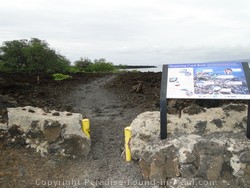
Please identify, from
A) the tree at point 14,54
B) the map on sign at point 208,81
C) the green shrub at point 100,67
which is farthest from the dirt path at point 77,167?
the green shrub at point 100,67

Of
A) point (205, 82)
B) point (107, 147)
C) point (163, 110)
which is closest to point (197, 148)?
point (163, 110)

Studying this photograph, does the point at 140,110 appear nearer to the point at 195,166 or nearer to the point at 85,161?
the point at 85,161

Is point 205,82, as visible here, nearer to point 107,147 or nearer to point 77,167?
point 107,147

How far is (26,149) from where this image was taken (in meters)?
5.24

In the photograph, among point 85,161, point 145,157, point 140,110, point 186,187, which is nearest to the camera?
point 186,187

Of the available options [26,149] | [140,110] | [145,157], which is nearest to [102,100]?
[140,110]

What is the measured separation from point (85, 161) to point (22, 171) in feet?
3.33

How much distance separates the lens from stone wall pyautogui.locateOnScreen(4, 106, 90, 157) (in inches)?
205

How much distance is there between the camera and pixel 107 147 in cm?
557

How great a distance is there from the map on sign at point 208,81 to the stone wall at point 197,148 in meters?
0.63

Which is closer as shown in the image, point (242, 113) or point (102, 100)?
point (242, 113)

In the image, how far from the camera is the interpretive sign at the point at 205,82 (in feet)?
14.8

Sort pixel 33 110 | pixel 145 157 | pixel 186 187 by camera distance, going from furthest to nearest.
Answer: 1. pixel 33 110
2. pixel 145 157
3. pixel 186 187

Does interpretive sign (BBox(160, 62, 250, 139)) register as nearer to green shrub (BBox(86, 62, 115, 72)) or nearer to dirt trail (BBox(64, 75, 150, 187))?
dirt trail (BBox(64, 75, 150, 187))
